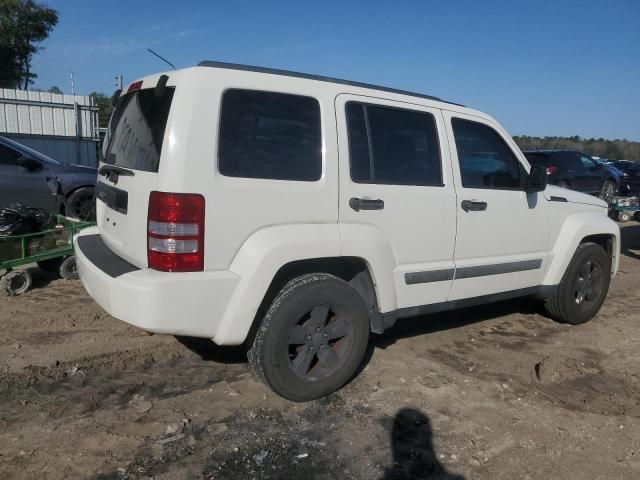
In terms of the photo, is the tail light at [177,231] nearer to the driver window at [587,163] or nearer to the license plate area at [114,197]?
the license plate area at [114,197]

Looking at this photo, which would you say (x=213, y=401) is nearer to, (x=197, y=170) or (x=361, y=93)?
(x=197, y=170)

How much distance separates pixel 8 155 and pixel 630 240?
11.8m

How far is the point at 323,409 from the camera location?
142 inches

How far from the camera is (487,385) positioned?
405 cm

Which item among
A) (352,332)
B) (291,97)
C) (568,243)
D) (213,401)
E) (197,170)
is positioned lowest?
(213,401)

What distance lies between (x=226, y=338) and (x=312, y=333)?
595 millimetres

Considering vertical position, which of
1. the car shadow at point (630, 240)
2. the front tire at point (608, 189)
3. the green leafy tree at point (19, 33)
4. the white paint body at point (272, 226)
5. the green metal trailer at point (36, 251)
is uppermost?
the green leafy tree at point (19, 33)

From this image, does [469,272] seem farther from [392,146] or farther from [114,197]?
[114,197]

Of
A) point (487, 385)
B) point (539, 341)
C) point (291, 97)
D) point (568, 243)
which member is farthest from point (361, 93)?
point (539, 341)

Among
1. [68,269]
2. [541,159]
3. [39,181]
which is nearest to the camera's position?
[68,269]

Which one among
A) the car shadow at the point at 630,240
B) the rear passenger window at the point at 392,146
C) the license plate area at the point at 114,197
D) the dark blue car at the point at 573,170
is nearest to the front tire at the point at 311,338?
the rear passenger window at the point at 392,146

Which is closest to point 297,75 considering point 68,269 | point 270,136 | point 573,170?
point 270,136

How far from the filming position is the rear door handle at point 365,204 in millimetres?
3598

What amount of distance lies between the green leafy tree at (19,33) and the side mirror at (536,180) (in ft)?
86.6
